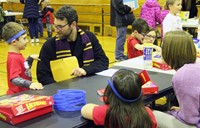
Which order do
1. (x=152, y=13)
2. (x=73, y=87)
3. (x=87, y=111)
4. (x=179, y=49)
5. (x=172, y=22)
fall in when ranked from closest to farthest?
(x=87, y=111), (x=179, y=49), (x=73, y=87), (x=172, y=22), (x=152, y=13)

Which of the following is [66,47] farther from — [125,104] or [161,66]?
[125,104]

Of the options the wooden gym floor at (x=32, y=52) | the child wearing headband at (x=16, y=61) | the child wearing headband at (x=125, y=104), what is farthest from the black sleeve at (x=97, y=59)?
the wooden gym floor at (x=32, y=52)

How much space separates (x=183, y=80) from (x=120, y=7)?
3976mm

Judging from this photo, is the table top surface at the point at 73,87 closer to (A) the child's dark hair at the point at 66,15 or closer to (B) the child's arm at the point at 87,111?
(B) the child's arm at the point at 87,111

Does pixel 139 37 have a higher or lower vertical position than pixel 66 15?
lower

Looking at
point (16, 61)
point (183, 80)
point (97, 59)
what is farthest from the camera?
point (97, 59)

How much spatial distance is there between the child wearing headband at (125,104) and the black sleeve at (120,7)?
13.5 feet

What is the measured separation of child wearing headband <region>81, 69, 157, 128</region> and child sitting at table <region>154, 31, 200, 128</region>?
0.33 m

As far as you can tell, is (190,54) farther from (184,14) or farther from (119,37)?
(119,37)

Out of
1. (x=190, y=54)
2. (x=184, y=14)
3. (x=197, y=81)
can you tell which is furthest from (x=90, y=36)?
(x=184, y=14)

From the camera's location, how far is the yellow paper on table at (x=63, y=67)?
258 cm

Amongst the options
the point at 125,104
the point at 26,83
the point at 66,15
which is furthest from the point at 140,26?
the point at 125,104

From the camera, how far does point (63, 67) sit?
2584 mm

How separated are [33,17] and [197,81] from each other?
22.7 ft
